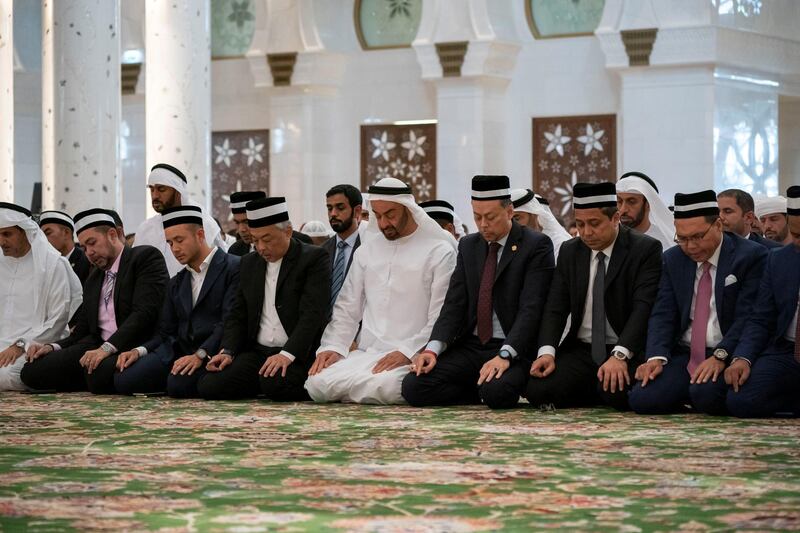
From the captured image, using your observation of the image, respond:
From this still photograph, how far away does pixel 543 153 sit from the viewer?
12453 mm

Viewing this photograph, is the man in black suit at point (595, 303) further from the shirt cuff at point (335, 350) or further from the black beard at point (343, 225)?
the black beard at point (343, 225)

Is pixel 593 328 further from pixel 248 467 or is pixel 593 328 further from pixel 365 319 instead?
pixel 248 467

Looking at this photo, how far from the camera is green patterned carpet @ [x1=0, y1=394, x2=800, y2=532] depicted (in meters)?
3.49

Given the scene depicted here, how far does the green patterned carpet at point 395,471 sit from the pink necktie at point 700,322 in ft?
→ 1.04

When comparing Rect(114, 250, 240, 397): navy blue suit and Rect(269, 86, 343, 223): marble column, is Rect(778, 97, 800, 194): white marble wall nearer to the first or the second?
Rect(269, 86, 343, 223): marble column

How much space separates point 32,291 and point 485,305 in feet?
8.53

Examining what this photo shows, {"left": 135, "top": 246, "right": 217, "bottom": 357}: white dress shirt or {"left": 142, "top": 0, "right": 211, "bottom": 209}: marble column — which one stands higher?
{"left": 142, "top": 0, "right": 211, "bottom": 209}: marble column

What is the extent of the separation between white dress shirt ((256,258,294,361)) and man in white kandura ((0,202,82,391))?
1.31 meters

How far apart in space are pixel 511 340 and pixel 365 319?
2.96 feet

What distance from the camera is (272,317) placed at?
6.93 m

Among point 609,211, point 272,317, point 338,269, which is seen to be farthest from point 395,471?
point 338,269

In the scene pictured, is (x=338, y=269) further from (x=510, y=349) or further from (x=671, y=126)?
(x=671, y=126)

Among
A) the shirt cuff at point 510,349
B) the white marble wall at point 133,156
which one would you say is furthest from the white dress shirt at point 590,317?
the white marble wall at point 133,156

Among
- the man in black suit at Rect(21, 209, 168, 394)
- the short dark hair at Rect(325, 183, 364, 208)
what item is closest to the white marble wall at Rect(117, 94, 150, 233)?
the man in black suit at Rect(21, 209, 168, 394)
